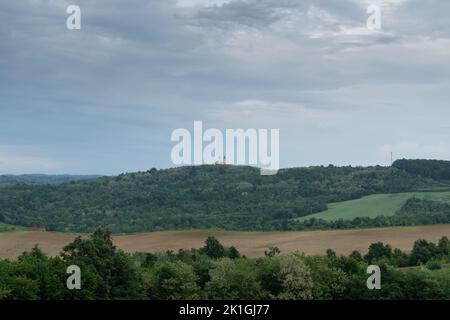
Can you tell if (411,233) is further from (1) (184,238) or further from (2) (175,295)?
(2) (175,295)

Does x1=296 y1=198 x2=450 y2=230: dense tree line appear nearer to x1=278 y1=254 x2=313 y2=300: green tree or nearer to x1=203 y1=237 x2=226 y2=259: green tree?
x1=203 y1=237 x2=226 y2=259: green tree

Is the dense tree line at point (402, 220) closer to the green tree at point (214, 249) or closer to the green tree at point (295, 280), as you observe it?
the green tree at point (214, 249)

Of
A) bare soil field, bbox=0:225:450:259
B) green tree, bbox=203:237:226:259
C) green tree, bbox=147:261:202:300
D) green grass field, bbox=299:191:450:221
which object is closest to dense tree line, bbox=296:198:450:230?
green grass field, bbox=299:191:450:221

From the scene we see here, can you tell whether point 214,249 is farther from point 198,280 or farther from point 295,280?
point 295,280

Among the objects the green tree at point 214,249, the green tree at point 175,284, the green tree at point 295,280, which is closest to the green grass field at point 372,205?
the green tree at point 214,249
